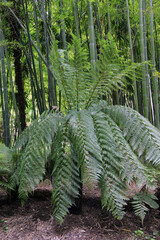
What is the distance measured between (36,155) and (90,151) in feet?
1.29

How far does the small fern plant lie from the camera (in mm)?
1229

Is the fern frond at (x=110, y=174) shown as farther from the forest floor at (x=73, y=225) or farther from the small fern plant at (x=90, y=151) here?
the forest floor at (x=73, y=225)

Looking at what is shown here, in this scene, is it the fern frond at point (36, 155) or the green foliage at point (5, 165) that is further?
the green foliage at point (5, 165)

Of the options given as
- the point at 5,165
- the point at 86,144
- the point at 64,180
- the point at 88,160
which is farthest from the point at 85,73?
the point at 5,165

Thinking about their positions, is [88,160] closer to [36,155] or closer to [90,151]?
[90,151]

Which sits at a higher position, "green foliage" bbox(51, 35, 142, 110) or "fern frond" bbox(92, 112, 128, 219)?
"green foliage" bbox(51, 35, 142, 110)

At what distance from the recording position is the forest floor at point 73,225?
135cm

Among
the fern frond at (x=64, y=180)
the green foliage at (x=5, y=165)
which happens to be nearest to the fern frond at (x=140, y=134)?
the fern frond at (x=64, y=180)

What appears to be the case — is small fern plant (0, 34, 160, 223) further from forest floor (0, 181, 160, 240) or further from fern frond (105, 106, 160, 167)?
forest floor (0, 181, 160, 240)

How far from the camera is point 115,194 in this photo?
3.96 feet

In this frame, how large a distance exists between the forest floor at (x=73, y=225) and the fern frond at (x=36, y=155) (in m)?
0.26

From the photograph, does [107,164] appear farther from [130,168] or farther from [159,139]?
[159,139]

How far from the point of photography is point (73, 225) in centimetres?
143

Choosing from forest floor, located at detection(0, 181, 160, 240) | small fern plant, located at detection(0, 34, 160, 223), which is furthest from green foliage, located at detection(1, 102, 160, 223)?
forest floor, located at detection(0, 181, 160, 240)
